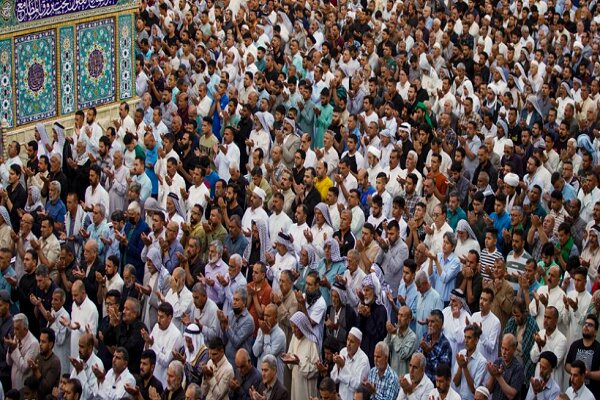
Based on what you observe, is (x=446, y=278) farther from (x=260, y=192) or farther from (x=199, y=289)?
(x=260, y=192)

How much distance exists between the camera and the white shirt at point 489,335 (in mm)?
13312

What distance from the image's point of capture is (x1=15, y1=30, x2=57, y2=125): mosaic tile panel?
67.2 feet

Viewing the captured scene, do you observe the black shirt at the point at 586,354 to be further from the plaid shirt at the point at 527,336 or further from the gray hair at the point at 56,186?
the gray hair at the point at 56,186

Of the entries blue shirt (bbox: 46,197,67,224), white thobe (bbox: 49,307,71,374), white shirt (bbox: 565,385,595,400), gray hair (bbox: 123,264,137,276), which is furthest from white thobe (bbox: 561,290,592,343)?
blue shirt (bbox: 46,197,67,224)

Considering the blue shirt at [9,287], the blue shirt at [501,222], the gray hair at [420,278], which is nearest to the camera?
the gray hair at [420,278]

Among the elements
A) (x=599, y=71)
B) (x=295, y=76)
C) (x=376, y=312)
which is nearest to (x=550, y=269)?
(x=376, y=312)

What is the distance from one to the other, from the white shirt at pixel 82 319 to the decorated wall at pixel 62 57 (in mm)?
7113

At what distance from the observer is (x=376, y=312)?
45.0 feet

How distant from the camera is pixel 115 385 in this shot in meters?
12.4

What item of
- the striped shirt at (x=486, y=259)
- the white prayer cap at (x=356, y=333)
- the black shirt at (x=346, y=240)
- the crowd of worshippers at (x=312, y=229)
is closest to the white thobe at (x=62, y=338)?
the crowd of worshippers at (x=312, y=229)

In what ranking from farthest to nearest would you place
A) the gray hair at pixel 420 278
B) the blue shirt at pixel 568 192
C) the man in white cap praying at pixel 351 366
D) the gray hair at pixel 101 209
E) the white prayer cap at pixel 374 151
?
the white prayer cap at pixel 374 151 < the blue shirt at pixel 568 192 < the gray hair at pixel 101 209 < the gray hair at pixel 420 278 < the man in white cap praying at pixel 351 366

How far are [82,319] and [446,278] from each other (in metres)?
3.74

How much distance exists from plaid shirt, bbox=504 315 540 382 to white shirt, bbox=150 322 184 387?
311 centimetres

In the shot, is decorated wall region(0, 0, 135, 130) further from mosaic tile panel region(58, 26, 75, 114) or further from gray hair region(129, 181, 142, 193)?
gray hair region(129, 181, 142, 193)
